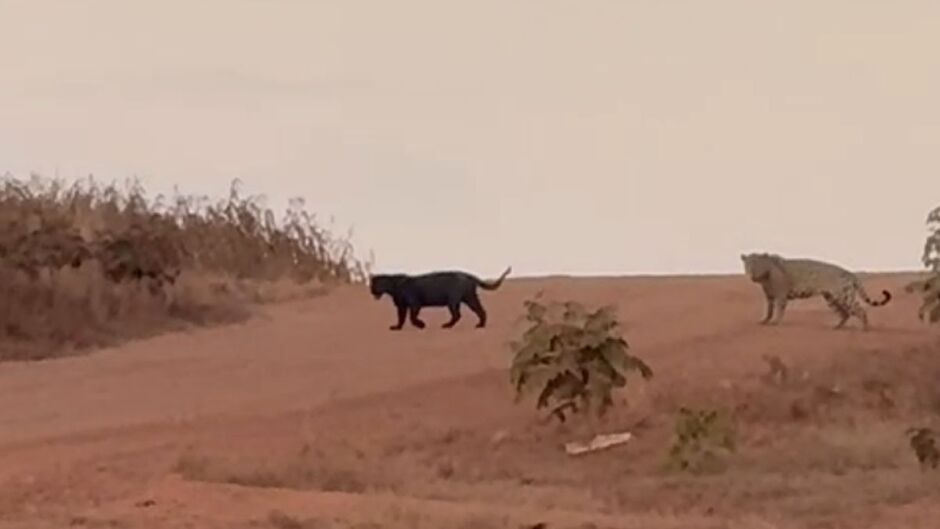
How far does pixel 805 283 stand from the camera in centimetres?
1994

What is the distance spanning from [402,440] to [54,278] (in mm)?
6746

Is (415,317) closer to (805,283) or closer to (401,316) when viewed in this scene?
(401,316)

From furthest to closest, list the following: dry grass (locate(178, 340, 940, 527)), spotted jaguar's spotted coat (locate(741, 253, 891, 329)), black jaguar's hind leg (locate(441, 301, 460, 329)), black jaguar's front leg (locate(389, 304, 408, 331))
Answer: black jaguar's front leg (locate(389, 304, 408, 331)) → black jaguar's hind leg (locate(441, 301, 460, 329)) → spotted jaguar's spotted coat (locate(741, 253, 891, 329)) → dry grass (locate(178, 340, 940, 527))

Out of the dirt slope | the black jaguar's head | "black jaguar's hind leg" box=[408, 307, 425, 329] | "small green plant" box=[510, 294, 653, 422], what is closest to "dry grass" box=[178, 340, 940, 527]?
the dirt slope

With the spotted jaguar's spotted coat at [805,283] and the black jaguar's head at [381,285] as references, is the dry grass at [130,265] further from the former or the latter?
the spotted jaguar's spotted coat at [805,283]

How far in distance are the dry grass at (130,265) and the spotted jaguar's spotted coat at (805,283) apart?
5415 millimetres

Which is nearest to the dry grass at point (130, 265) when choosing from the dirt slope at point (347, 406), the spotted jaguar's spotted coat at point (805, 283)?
the dirt slope at point (347, 406)

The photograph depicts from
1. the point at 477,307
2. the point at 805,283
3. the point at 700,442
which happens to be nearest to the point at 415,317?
the point at 477,307

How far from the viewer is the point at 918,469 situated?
13945 mm

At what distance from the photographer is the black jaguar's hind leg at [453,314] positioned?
21.1m

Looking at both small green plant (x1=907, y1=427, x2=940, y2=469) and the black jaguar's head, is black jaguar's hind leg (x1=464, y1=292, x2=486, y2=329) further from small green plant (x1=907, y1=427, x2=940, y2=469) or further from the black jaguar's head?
small green plant (x1=907, y1=427, x2=940, y2=469)

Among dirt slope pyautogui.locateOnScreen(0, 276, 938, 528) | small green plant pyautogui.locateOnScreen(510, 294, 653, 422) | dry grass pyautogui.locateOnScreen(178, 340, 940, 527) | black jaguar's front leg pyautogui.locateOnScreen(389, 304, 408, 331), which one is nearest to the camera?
dirt slope pyautogui.locateOnScreen(0, 276, 938, 528)

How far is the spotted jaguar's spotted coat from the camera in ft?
65.2

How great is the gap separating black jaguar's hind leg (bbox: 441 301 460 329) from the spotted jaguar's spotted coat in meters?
2.85
